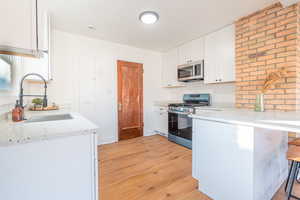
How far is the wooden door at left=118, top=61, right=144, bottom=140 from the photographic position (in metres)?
3.52

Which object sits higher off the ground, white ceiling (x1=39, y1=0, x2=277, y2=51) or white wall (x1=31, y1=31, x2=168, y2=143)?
white ceiling (x1=39, y1=0, x2=277, y2=51)

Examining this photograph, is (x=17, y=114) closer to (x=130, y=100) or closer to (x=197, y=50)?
(x=130, y=100)

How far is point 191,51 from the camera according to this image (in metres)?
3.28

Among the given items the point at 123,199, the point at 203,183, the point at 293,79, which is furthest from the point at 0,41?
the point at 293,79

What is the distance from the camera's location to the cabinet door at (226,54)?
250cm

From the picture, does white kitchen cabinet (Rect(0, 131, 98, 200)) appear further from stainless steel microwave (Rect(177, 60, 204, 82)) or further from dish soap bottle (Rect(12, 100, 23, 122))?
stainless steel microwave (Rect(177, 60, 204, 82))

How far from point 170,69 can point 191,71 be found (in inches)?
32.7

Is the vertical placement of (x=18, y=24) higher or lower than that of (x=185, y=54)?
lower

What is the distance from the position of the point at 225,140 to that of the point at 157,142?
2.20 meters

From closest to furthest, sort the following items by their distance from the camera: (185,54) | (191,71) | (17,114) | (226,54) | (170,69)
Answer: (17,114), (226,54), (191,71), (185,54), (170,69)

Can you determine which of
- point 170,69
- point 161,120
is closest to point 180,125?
point 161,120

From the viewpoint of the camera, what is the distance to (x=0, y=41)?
0.86 meters

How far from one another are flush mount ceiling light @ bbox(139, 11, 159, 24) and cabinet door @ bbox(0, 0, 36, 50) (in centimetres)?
159

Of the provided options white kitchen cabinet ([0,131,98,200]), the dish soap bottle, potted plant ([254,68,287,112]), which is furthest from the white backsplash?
the dish soap bottle
